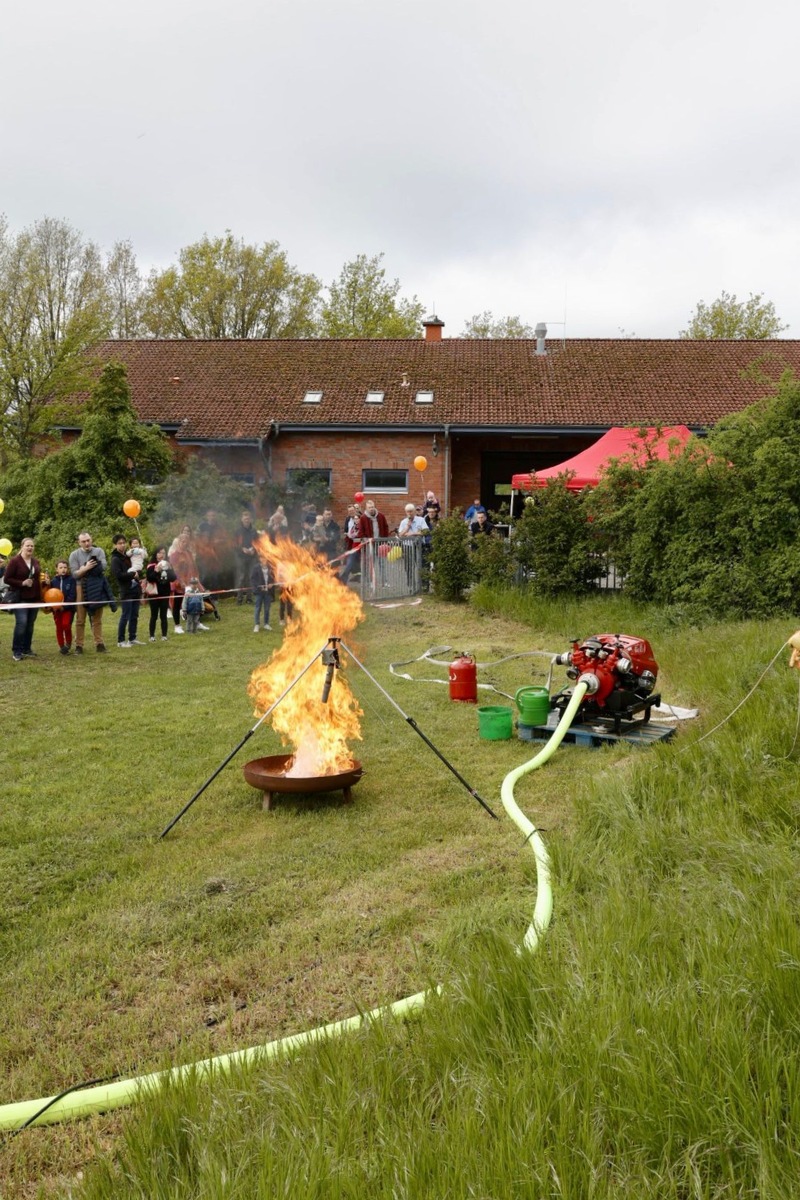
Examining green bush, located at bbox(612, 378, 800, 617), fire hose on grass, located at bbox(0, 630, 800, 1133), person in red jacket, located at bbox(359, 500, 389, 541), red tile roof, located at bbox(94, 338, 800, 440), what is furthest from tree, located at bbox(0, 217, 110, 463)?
fire hose on grass, located at bbox(0, 630, 800, 1133)

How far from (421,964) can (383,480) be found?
24714 mm

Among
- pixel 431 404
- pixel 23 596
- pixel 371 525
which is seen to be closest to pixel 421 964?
pixel 23 596

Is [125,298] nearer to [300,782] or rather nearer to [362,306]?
[362,306]

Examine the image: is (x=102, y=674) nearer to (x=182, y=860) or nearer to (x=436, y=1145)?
(x=182, y=860)

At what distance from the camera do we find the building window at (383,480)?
28312 millimetres

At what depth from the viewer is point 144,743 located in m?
9.04

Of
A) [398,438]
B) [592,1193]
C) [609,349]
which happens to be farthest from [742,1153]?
[609,349]

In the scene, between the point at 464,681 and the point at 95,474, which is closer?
the point at 464,681

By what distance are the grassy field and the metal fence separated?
35.4 feet

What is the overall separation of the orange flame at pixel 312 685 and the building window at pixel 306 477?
64.6ft

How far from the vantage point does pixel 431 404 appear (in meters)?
28.7

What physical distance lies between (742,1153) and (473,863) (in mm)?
3187

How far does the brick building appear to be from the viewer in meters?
28.0

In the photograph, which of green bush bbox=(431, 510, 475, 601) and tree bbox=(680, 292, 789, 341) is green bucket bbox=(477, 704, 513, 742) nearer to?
green bush bbox=(431, 510, 475, 601)
